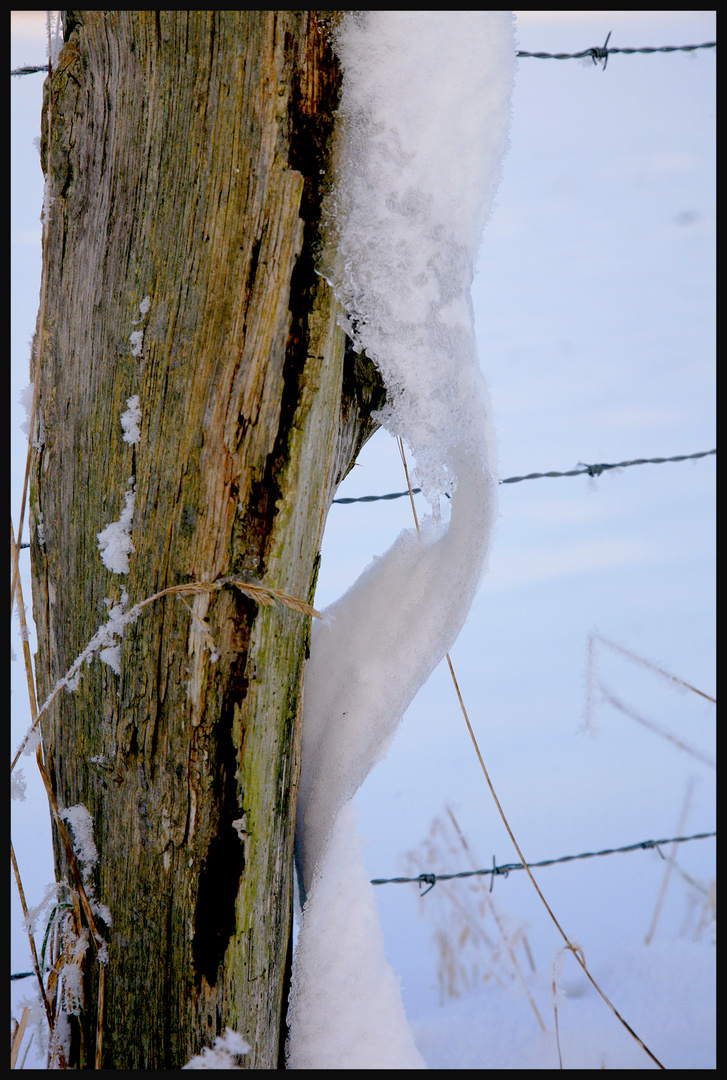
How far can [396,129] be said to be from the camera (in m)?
0.80

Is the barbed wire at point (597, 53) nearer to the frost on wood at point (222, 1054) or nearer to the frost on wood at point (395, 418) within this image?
the frost on wood at point (395, 418)

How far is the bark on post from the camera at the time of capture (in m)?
0.78

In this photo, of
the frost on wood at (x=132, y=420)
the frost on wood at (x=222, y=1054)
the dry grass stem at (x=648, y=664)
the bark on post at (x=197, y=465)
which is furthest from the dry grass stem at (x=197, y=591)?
the dry grass stem at (x=648, y=664)

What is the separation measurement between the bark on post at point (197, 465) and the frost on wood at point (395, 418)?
0.16ft

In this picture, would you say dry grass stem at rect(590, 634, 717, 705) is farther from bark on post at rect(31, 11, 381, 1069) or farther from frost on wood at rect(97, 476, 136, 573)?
frost on wood at rect(97, 476, 136, 573)

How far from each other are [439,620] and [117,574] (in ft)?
1.39

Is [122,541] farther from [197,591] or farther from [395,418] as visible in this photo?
[395,418]

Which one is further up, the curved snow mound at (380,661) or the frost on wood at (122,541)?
the frost on wood at (122,541)

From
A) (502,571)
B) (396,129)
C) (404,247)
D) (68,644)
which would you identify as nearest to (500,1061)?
(68,644)

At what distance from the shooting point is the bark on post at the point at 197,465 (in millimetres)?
780

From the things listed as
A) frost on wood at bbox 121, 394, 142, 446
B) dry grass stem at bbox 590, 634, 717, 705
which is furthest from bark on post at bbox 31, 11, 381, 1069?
dry grass stem at bbox 590, 634, 717, 705

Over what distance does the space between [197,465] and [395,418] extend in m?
0.27

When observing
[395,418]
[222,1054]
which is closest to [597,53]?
[395,418]

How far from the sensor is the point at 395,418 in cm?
89
